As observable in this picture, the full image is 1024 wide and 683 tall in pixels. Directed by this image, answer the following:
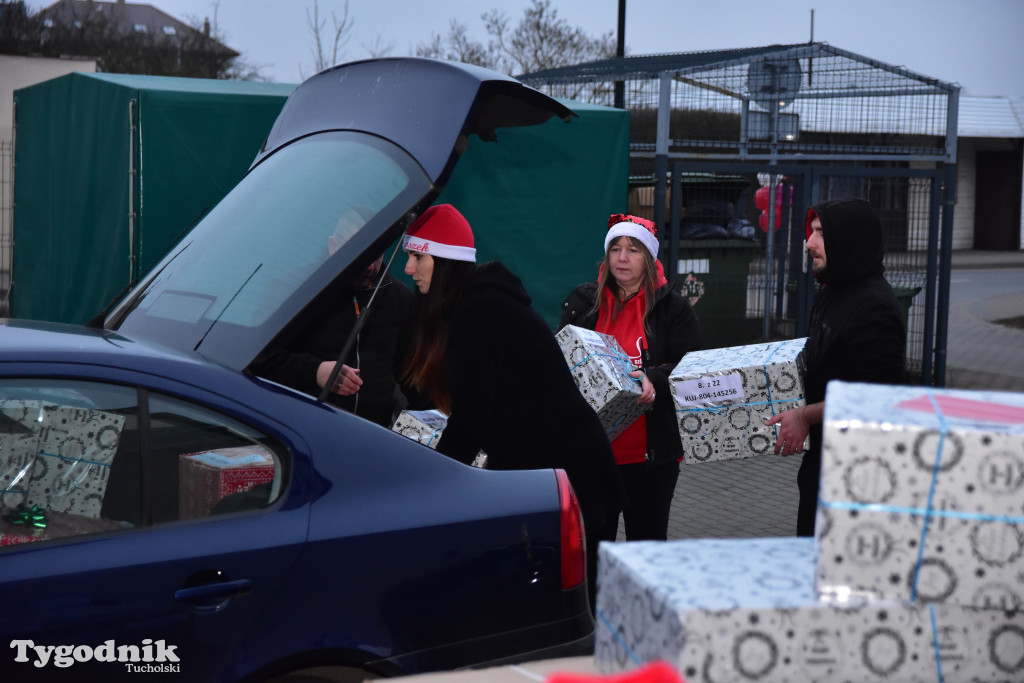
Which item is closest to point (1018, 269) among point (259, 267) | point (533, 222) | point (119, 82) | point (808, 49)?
point (808, 49)

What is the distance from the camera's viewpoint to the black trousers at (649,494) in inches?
189

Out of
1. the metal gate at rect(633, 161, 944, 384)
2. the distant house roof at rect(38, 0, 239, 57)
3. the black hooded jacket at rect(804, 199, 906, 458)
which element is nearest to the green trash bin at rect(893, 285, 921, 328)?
the metal gate at rect(633, 161, 944, 384)

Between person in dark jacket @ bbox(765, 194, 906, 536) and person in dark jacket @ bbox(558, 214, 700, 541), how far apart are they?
0.60m

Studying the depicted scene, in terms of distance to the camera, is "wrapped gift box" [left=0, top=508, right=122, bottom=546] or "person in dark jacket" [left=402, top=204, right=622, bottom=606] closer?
"wrapped gift box" [left=0, top=508, right=122, bottom=546]

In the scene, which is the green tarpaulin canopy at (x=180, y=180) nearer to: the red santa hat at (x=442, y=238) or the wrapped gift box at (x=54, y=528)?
the red santa hat at (x=442, y=238)

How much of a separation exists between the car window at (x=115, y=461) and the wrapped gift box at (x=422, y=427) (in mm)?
1599

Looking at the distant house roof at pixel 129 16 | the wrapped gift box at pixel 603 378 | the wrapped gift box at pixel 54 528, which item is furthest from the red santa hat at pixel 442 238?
the distant house roof at pixel 129 16

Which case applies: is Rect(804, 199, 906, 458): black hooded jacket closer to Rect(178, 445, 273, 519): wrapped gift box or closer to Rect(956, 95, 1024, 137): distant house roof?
Rect(178, 445, 273, 519): wrapped gift box

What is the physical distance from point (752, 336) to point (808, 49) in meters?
2.76

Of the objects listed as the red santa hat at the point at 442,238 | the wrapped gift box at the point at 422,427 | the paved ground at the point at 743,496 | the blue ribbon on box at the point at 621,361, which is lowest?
the paved ground at the point at 743,496

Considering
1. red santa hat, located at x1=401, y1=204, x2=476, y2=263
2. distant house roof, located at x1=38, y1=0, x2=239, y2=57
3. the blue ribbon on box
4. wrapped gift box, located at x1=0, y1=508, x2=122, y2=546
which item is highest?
distant house roof, located at x1=38, y1=0, x2=239, y2=57

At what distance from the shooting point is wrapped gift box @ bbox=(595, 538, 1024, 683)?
189cm

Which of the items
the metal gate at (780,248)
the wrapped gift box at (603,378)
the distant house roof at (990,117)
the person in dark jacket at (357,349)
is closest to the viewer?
the person in dark jacket at (357,349)

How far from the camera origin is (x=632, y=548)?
2.22 metres
